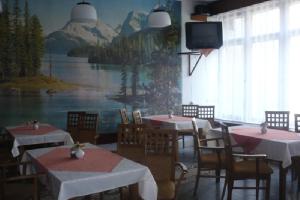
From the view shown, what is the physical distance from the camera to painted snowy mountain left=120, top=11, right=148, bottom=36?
7.09 metres

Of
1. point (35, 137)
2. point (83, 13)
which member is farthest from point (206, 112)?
point (35, 137)

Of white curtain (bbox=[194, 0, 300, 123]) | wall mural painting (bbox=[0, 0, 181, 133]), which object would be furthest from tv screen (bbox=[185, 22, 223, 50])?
wall mural painting (bbox=[0, 0, 181, 133])

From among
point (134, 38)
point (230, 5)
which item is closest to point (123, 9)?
point (134, 38)

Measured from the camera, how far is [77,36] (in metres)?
6.66

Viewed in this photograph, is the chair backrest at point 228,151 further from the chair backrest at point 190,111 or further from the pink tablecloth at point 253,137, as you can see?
the chair backrest at point 190,111

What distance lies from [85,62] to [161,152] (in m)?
4.09

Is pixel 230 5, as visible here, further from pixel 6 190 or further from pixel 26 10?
pixel 6 190

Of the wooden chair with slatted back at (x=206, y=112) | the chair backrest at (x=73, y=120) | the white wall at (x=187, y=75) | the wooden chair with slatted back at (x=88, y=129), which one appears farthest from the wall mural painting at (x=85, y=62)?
the wooden chair with slatted back at (x=88, y=129)

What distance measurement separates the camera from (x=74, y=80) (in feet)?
21.6

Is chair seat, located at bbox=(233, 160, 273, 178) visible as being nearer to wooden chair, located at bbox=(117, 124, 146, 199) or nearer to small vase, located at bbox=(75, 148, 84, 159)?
wooden chair, located at bbox=(117, 124, 146, 199)

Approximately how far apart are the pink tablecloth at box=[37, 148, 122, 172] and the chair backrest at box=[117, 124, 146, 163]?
0.30 m

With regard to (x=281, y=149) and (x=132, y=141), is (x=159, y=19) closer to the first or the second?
(x=132, y=141)

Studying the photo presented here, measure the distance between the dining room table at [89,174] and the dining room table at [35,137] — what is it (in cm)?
106

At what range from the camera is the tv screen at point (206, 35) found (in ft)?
21.0
